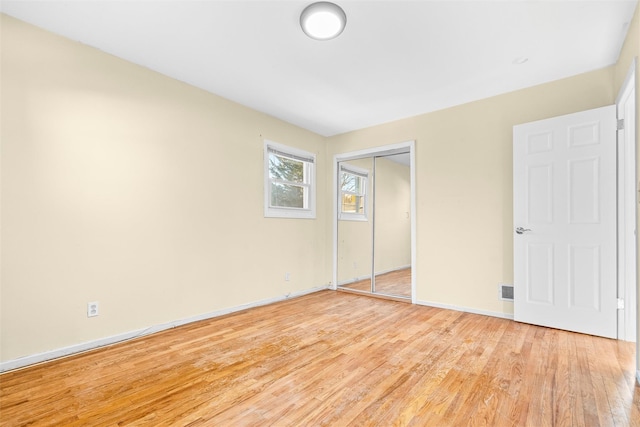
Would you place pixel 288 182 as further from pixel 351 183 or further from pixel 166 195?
pixel 166 195

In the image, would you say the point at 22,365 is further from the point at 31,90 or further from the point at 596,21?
the point at 596,21

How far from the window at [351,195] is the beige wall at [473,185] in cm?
99

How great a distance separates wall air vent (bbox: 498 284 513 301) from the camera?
3.22 meters

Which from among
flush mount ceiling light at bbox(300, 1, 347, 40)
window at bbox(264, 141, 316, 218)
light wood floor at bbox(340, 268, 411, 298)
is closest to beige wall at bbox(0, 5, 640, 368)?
window at bbox(264, 141, 316, 218)

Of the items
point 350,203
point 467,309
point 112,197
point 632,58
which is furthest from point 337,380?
point 350,203

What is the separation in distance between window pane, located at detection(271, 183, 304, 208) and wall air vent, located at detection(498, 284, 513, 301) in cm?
273

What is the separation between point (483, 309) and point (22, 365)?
4113 mm

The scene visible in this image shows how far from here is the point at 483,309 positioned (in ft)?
11.1

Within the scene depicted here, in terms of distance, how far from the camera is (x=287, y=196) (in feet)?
14.2

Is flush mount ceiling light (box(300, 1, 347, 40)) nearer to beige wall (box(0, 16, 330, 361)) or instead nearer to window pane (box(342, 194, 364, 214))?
beige wall (box(0, 16, 330, 361))

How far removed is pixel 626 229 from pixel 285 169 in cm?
361

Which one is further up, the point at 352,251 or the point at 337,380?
the point at 352,251

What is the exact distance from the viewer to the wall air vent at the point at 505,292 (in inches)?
127

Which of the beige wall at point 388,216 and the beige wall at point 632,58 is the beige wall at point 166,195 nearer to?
the beige wall at point 632,58
